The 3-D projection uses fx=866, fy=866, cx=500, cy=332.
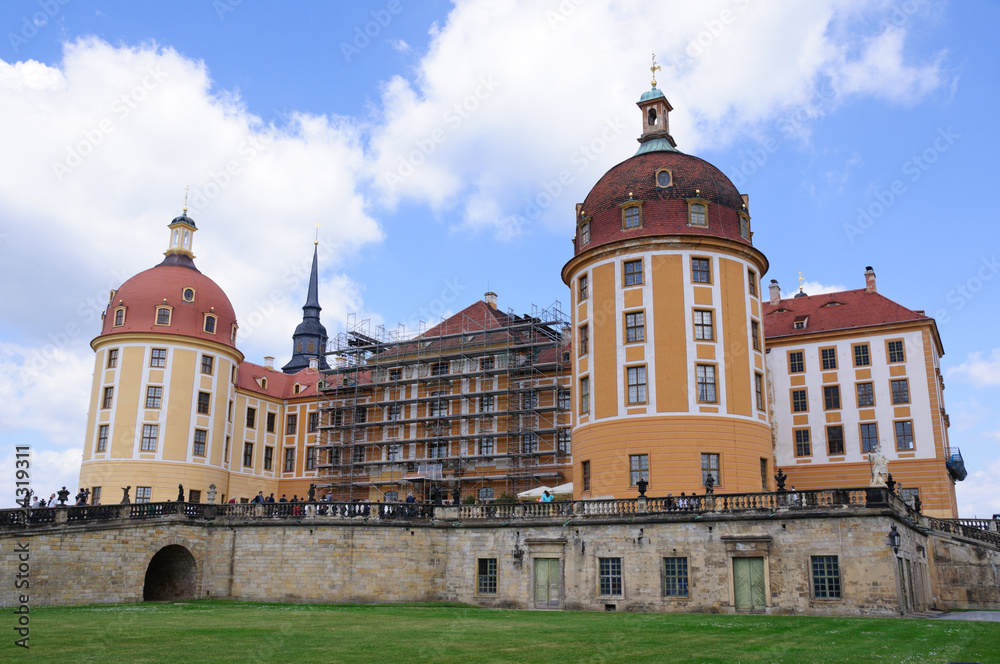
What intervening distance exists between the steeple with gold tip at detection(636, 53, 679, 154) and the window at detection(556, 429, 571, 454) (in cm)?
1806

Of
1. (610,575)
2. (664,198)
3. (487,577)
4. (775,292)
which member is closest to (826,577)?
(610,575)

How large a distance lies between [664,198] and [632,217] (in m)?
1.70

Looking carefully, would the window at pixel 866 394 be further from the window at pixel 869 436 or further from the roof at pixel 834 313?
the roof at pixel 834 313

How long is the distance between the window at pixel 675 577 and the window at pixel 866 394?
77.6 ft

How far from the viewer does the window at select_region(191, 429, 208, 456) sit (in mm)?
54875

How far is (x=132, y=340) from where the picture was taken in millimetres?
54062

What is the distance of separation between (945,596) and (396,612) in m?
22.3

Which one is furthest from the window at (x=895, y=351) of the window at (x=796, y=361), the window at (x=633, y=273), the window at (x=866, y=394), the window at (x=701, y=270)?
the window at (x=633, y=273)

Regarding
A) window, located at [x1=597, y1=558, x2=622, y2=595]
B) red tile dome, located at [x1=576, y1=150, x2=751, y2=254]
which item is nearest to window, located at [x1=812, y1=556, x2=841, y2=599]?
window, located at [x1=597, y1=558, x2=622, y2=595]

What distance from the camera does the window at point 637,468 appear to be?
36.8m

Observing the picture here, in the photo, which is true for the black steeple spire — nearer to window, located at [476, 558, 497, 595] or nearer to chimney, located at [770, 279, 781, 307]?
chimney, located at [770, 279, 781, 307]

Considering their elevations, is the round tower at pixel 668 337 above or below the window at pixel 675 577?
above

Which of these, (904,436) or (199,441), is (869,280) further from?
(199,441)

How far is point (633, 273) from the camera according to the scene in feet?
131
